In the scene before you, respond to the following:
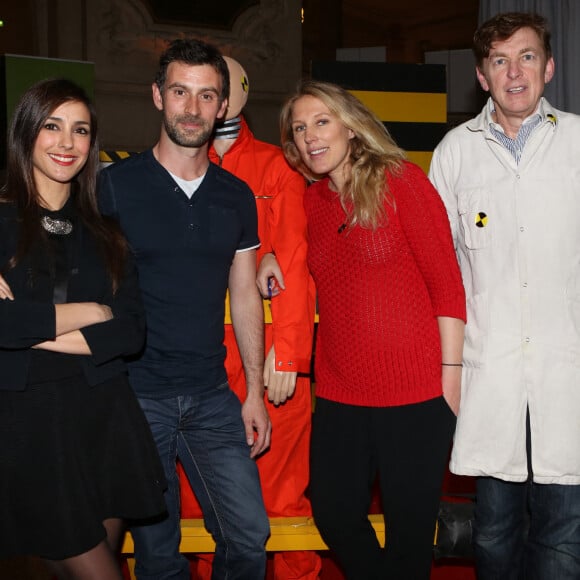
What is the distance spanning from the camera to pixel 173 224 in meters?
2.39

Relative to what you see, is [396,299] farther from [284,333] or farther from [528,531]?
[528,531]

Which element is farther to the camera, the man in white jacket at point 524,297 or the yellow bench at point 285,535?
the yellow bench at point 285,535

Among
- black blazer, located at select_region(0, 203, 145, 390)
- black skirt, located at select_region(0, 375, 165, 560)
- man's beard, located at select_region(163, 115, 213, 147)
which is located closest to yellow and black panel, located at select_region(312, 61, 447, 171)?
man's beard, located at select_region(163, 115, 213, 147)

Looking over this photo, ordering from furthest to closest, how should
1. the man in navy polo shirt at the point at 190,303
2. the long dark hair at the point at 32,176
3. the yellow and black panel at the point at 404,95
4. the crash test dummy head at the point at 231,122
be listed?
the yellow and black panel at the point at 404,95 → the crash test dummy head at the point at 231,122 → the man in navy polo shirt at the point at 190,303 → the long dark hair at the point at 32,176

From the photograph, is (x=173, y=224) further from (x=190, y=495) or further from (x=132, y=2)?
(x=132, y=2)

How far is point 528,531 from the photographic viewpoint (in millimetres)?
2605

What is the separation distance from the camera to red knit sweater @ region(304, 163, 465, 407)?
2.28 metres

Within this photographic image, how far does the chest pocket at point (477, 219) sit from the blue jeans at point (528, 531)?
789mm

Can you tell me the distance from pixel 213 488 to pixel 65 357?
2.45 feet

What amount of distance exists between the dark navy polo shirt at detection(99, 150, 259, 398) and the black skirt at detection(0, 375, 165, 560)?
263 millimetres

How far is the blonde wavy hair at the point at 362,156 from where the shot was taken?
228 cm

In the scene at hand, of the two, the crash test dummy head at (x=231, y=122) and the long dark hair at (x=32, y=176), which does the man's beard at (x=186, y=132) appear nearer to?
the long dark hair at (x=32, y=176)

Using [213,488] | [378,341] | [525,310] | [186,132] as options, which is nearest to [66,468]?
[213,488]

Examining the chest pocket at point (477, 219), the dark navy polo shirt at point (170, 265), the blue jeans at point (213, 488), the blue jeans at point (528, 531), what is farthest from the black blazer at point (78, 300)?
the blue jeans at point (528, 531)
